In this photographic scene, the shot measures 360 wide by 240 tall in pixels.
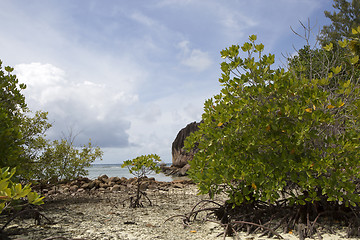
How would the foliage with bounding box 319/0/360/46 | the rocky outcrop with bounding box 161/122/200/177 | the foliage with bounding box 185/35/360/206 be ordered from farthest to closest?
the rocky outcrop with bounding box 161/122/200/177
the foliage with bounding box 319/0/360/46
the foliage with bounding box 185/35/360/206

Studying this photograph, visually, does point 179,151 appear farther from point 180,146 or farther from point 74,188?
point 74,188

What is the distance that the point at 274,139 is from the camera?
4.26m

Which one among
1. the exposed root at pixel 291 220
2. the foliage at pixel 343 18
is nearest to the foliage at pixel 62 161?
the exposed root at pixel 291 220

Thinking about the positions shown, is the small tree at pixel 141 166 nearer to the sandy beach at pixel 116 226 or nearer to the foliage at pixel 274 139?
the sandy beach at pixel 116 226

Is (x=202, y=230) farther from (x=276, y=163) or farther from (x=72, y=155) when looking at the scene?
(x=72, y=155)

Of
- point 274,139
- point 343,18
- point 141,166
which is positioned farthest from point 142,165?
point 343,18

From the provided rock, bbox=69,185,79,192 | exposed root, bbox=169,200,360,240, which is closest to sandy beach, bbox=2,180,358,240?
exposed root, bbox=169,200,360,240

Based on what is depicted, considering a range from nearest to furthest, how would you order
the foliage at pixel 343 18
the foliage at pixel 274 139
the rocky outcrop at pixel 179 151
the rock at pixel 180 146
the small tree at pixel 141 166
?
the foliage at pixel 274 139 → the small tree at pixel 141 166 → the foliage at pixel 343 18 → the rocky outcrop at pixel 179 151 → the rock at pixel 180 146

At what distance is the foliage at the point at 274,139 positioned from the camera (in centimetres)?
404

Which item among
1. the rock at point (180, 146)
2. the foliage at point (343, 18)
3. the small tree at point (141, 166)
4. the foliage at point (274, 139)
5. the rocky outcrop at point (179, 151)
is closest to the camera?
the foliage at point (274, 139)

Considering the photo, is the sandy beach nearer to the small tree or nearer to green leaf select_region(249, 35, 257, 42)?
the small tree

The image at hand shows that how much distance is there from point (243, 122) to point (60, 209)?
16.2 feet

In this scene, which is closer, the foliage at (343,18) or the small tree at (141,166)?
the small tree at (141,166)

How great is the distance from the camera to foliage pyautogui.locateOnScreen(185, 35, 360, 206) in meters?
4.04
